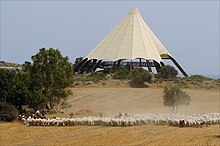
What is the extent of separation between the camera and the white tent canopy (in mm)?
72062

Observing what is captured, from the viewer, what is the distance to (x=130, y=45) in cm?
7394

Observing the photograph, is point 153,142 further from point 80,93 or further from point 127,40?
point 127,40

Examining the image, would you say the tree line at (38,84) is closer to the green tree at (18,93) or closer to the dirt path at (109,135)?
the green tree at (18,93)

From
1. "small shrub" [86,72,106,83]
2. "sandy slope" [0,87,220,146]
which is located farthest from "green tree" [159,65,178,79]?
"sandy slope" [0,87,220,146]

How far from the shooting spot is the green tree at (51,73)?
2514 cm

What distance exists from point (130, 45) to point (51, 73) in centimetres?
4931

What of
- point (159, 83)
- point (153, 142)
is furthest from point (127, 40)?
point (153, 142)

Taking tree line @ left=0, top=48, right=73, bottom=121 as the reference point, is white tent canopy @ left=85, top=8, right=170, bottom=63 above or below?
above

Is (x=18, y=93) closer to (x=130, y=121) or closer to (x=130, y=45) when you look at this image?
(x=130, y=121)

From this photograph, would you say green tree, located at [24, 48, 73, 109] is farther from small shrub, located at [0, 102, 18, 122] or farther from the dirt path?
the dirt path

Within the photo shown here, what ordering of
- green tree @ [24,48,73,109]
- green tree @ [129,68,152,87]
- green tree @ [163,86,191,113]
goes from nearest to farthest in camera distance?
green tree @ [24,48,73,109]
green tree @ [163,86,191,113]
green tree @ [129,68,152,87]

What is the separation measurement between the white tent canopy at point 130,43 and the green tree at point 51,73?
4463 centimetres

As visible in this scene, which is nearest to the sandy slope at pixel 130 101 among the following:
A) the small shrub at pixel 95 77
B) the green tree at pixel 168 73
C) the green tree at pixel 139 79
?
the green tree at pixel 139 79

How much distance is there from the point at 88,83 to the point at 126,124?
27.4 m
